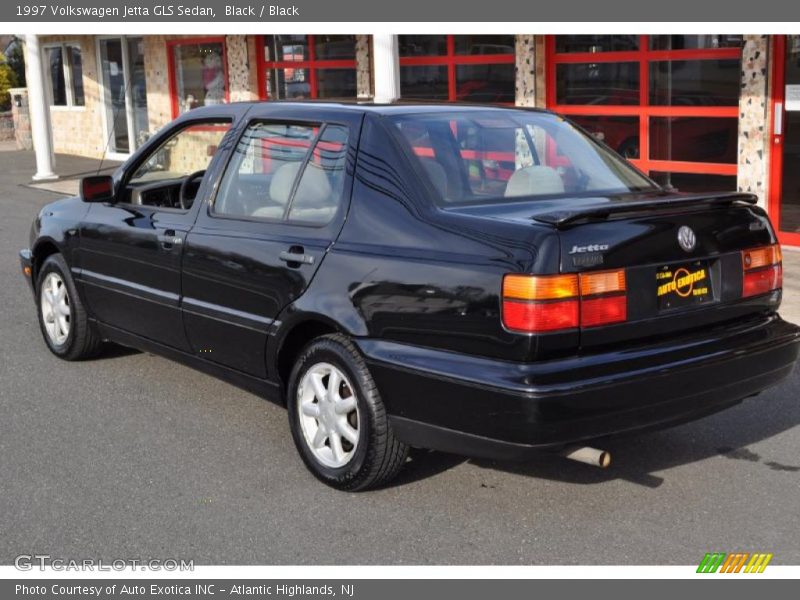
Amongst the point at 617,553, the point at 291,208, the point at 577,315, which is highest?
the point at 291,208

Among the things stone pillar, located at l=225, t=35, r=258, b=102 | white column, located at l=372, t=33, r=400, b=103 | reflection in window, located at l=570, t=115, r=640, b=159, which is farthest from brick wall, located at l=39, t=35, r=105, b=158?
reflection in window, located at l=570, t=115, r=640, b=159

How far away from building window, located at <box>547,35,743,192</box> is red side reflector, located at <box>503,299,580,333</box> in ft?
25.7

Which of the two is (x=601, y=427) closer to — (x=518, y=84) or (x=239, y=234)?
(x=239, y=234)

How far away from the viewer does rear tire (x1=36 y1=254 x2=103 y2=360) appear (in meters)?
6.99

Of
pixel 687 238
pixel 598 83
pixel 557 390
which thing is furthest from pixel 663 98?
pixel 557 390

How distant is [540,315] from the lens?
418 centimetres

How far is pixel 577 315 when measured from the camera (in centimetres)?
425

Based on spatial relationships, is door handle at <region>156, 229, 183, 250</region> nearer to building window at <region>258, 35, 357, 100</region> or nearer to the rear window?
the rear window

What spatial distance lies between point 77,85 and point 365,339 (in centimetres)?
2198

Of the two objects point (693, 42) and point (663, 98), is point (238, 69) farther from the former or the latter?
point (693, 42)

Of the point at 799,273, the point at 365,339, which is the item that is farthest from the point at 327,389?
the point at 799,273

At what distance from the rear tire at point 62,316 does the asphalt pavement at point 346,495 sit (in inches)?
24.7

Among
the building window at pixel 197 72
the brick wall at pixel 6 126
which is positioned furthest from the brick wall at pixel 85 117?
the brick wall at pixel 6 126

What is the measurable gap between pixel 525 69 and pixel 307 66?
5.33m
